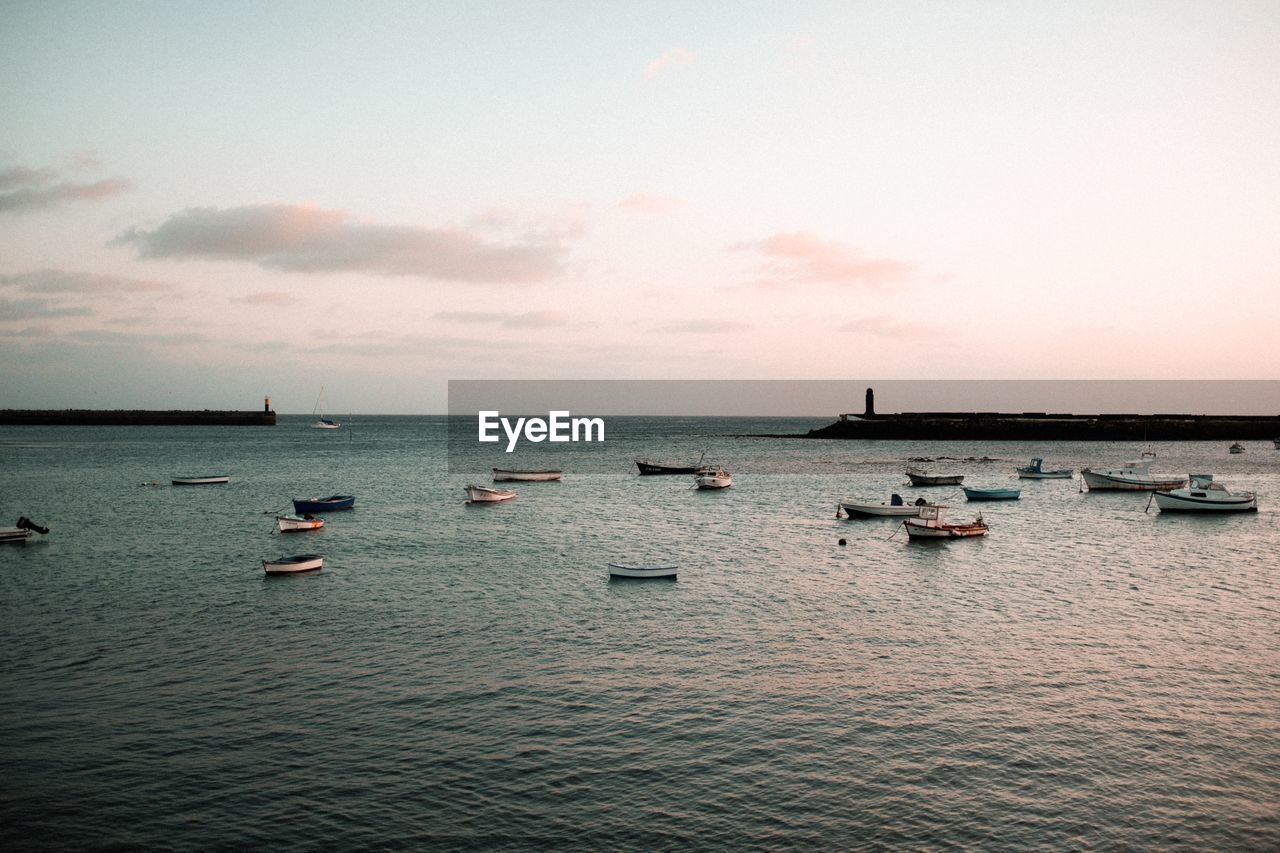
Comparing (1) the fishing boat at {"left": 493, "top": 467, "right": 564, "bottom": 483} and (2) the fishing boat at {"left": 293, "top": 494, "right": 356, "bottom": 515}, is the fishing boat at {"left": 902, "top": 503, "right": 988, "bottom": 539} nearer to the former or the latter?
(2) the fishing boat at {"left": 293, "top": 494, "right": 356, "bottom": 515}

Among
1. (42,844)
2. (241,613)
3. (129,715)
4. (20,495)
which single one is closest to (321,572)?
(241,613)

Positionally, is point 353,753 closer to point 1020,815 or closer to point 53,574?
point 1020,815

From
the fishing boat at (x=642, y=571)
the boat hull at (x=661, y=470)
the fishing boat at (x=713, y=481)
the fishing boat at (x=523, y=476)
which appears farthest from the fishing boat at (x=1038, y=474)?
the fishing boat at (x=642, y=571)

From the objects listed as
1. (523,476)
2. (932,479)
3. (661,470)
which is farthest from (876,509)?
(661,470)

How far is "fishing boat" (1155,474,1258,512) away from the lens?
6988 cm

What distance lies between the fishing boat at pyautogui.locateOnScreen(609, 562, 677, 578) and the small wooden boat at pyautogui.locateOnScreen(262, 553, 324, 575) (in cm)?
1554

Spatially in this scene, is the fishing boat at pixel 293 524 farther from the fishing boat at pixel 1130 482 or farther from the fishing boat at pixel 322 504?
the fishing boat at pixel 1130 482

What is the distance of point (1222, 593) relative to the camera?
40281 millimetres

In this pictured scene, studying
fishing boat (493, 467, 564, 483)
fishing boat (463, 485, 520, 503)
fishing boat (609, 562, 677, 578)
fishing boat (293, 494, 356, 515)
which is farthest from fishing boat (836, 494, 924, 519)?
fishing boat (493, 467, 564, 483)

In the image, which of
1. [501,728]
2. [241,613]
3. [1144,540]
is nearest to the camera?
[501,728]

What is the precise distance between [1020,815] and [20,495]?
94407 mm

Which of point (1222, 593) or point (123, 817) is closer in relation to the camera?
point (123, 817)

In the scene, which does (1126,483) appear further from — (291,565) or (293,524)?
(291,565)

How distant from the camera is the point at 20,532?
179 ft
